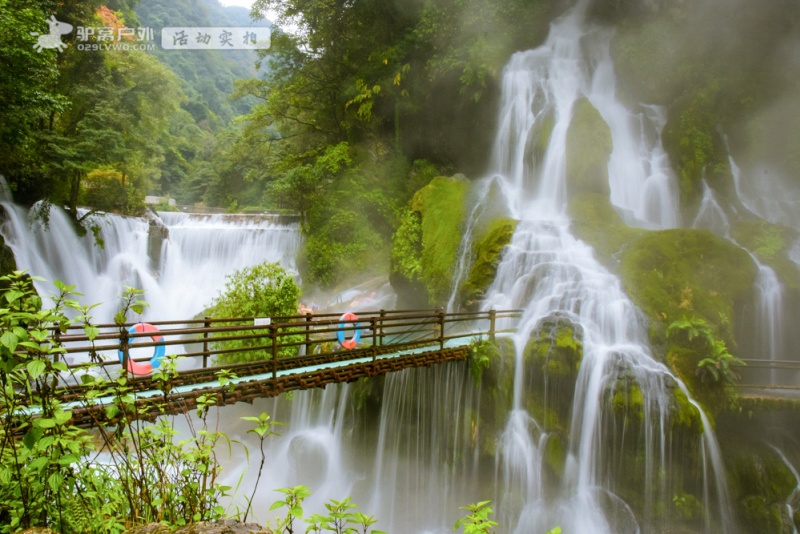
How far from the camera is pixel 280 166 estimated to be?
880 inches

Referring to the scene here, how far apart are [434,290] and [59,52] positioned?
1575cm

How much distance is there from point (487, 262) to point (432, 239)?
3130 mm

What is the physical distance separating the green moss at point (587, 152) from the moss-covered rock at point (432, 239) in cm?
349

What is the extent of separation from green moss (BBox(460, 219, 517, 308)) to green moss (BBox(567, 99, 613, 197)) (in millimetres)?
3339

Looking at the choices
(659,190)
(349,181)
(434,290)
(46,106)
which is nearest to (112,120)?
(46,106)

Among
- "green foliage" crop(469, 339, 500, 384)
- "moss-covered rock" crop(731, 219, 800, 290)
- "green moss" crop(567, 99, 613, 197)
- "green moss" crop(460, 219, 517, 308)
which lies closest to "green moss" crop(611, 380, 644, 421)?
"green foliage" crop(469, 339, 500, 384)

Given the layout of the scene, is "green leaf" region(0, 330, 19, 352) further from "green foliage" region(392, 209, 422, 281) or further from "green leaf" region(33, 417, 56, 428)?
"green foliage" region(392, 209, 422, 281)

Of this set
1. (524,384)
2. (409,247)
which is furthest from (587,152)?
(524,384)

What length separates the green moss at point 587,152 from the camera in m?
13.8

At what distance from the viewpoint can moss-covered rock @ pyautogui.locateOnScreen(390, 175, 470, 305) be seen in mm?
13891

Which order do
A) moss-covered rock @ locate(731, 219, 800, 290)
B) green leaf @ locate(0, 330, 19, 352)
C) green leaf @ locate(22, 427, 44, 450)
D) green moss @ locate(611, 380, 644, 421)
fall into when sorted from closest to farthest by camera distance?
green leaf @ locate(0, 330, 19, 352) < green leaf @ locate(22, 427, 44, 450) < green moss @ locate(611, 380, 644, 421) < moss-covered rock @ locate(731, 219, 800, 290)

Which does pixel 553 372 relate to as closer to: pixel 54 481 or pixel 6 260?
pixel 54 481

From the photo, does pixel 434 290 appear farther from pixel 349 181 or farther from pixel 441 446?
pixel 349 181

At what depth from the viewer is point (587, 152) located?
1398cm
